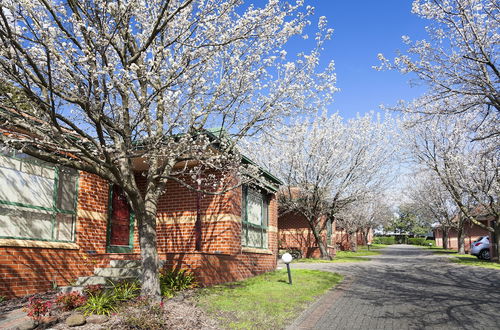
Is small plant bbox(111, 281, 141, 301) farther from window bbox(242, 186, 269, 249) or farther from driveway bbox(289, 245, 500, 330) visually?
window bbox(242, 186, 269, 249)

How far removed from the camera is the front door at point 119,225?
1132 cm

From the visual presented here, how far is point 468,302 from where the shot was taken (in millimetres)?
9578

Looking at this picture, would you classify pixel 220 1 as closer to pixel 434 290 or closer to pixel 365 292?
Answer: pixel 365 292

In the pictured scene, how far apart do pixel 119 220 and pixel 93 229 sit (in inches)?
49.2

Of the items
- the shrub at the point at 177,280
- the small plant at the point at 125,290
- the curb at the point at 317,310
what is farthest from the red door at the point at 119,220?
the curb at the point at 317,310

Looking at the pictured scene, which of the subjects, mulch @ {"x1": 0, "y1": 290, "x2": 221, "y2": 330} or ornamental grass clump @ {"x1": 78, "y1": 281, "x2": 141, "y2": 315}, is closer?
mulch @ {"x1": 0, "y1": 290, "x2": 221, "y2": 330}

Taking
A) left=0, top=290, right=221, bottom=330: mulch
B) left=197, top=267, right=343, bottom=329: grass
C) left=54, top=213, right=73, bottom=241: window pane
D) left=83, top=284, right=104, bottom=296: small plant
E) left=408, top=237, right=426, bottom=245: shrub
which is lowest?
left=408, top=237, right=426, bottom=245: shrub

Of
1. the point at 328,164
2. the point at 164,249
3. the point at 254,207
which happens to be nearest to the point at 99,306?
the point at 164,249

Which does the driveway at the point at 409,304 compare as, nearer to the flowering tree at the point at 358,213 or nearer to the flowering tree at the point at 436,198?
the flowering tree at the point at 358,213

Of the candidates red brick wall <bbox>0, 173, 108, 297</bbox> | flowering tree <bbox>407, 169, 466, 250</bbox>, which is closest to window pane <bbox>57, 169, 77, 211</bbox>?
red brick wall <bbox>0, 173, 108, 297</bbox>

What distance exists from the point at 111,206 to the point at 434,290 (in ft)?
30.1

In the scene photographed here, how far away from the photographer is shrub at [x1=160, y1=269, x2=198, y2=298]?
9.19 m

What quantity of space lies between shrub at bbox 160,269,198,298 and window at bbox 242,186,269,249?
3.81 meters

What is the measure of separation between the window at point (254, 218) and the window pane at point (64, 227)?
5.37m
